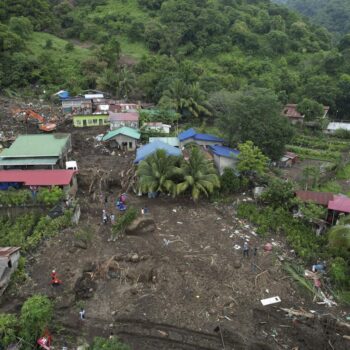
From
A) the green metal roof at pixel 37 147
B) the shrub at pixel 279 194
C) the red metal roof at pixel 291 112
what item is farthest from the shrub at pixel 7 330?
the red metal roof at pixel 291 112

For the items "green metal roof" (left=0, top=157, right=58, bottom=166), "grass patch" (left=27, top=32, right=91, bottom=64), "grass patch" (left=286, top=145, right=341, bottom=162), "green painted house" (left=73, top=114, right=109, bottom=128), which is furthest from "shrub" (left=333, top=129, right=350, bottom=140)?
"grass patch" (left=27, top=32, right=91, bottom=64)

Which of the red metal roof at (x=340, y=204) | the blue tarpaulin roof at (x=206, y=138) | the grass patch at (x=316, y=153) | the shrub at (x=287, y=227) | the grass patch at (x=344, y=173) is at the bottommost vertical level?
the grass patch at (x=316, y=153)

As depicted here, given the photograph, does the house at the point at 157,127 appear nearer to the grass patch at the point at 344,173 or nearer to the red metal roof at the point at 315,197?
the grass patch at the point at 344,173

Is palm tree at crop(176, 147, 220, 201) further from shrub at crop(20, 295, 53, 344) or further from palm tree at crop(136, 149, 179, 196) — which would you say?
shrub at crop(20, 295, 53, 344)

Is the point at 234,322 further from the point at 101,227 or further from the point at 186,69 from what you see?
the point at 186,69

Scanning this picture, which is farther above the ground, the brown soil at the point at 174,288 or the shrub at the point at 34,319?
the shrub at the point at 34,319

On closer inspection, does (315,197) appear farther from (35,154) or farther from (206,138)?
(35,154)
